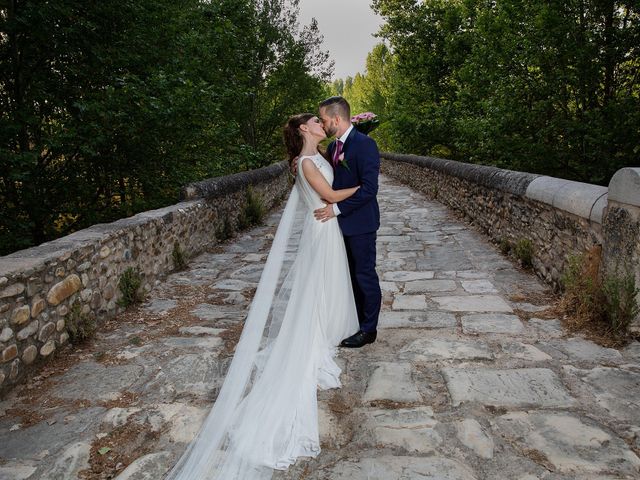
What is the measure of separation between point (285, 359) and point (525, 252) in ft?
12.6

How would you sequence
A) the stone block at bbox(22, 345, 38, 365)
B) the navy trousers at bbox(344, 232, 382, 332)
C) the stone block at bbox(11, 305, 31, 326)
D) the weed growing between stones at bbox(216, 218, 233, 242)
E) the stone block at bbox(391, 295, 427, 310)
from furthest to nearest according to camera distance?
1. the weed growing between stones at bbox(216, 218, 233, 242)
2. the stone block at bbox(391, 295, 427, 310)
3. the navy trousers at bbox(344, 232, 382, 332)
4. the stone block at bbox(22, 345, 38, 365)
5. the stone block at bbox(11, 305, 31, 326)

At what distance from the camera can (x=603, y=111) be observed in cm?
768

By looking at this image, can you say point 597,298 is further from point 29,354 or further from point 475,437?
point 29,354

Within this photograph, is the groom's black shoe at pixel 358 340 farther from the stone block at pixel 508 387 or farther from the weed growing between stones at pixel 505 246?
the weed growing between stones at pixel 505 246

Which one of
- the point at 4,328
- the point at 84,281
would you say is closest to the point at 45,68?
the point at 84,281

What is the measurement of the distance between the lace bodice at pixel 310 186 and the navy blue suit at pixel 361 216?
8 centimetres

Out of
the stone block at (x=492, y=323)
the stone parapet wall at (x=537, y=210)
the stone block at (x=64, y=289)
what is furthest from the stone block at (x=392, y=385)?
the stone block at (x=64, y=289)

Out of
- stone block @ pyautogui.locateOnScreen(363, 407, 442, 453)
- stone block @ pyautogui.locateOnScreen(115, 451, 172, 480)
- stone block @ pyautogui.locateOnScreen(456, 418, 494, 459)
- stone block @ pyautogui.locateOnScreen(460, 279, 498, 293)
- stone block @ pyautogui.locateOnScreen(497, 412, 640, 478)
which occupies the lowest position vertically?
stone block @ pyautogui.locateOnScreen(460, 279, 498, 293)

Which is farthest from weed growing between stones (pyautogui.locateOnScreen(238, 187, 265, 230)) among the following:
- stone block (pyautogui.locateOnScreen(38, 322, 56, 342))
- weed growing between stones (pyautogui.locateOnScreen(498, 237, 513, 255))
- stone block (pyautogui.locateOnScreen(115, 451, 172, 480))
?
stone block (pyautogui.locateOnScreen(115, 451, 172, 480))

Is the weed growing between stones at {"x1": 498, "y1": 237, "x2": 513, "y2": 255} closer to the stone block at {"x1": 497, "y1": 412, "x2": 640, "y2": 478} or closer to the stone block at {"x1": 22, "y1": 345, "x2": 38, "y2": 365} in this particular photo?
the stone block at {"x1": 497, "y1": 412, "x2": 640, "y2": 478}

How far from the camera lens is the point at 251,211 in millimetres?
9359

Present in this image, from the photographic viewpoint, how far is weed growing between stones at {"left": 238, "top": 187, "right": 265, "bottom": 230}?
9.08m

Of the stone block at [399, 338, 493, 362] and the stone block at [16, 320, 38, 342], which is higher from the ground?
the stone block at [16, 320, 38, 342]

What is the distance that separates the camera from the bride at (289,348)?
7.65 ft
